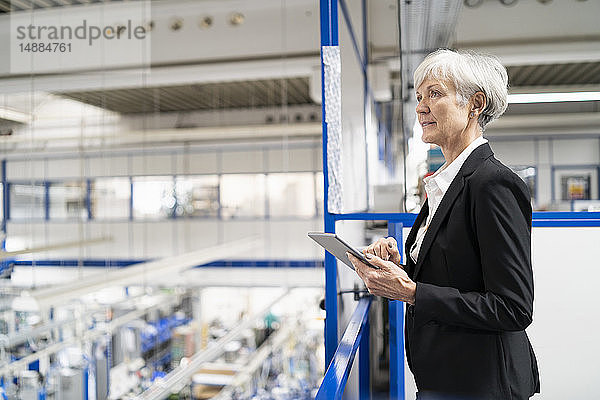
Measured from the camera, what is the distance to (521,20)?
3.52m

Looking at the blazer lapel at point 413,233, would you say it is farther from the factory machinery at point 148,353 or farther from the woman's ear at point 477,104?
the factory machinery at point 148,353

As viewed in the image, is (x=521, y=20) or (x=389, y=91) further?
(x=389, y=91)

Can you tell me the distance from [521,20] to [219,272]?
881cm

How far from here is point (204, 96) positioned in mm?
10000

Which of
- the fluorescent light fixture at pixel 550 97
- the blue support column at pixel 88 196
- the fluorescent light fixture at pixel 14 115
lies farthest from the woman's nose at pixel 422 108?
→ the blue support column at pixel 88 196

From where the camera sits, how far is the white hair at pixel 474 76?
3.83ft

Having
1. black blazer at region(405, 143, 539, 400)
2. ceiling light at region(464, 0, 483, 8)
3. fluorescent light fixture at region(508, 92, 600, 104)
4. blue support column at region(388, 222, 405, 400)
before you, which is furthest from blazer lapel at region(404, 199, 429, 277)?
ceiling light at region(464, 0, 483, 8)

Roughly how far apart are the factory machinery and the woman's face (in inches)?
70.5

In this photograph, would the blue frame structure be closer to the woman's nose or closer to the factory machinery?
the woman's nose

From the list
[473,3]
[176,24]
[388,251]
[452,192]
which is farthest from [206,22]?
[452,192]

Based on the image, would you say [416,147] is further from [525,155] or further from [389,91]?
[389,91]

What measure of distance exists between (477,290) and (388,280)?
0.19m

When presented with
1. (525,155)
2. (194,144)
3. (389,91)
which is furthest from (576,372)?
(194,144)

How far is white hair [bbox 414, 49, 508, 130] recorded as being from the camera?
1168 millimetres
